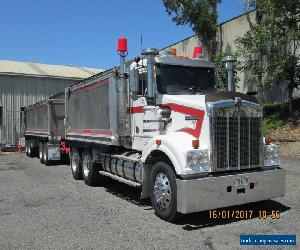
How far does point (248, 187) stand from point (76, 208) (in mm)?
3494

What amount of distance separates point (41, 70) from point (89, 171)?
24.3 m

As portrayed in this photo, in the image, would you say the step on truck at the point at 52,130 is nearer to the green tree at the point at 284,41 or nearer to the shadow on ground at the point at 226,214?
the shadow on ground at the point at 226,214

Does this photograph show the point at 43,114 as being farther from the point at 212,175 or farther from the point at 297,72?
the point at 212,175

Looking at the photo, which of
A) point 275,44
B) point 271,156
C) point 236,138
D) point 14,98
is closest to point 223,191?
point 236,138

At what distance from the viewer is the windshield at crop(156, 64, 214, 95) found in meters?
8.70

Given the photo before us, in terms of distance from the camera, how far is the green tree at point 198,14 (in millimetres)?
28891

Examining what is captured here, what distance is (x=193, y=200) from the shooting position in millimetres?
7094

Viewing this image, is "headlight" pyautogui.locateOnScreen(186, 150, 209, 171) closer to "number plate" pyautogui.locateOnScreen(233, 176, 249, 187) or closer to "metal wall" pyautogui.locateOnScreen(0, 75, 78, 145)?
"number plate" pyautogui.locateOnScreen(233, 176, 249, 187)

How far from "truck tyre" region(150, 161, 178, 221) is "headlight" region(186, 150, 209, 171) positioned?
0.42 m

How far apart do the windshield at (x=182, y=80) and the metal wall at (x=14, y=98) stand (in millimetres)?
23943

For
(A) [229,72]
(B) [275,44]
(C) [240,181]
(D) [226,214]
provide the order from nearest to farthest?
1. (C) [240,181]
2. (D) [226,214]
3. (A) [229,72]
4. (B) [275,44]

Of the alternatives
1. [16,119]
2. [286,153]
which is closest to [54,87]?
[16,119]

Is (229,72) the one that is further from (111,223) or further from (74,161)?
(74,161)

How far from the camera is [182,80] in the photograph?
352 inches
